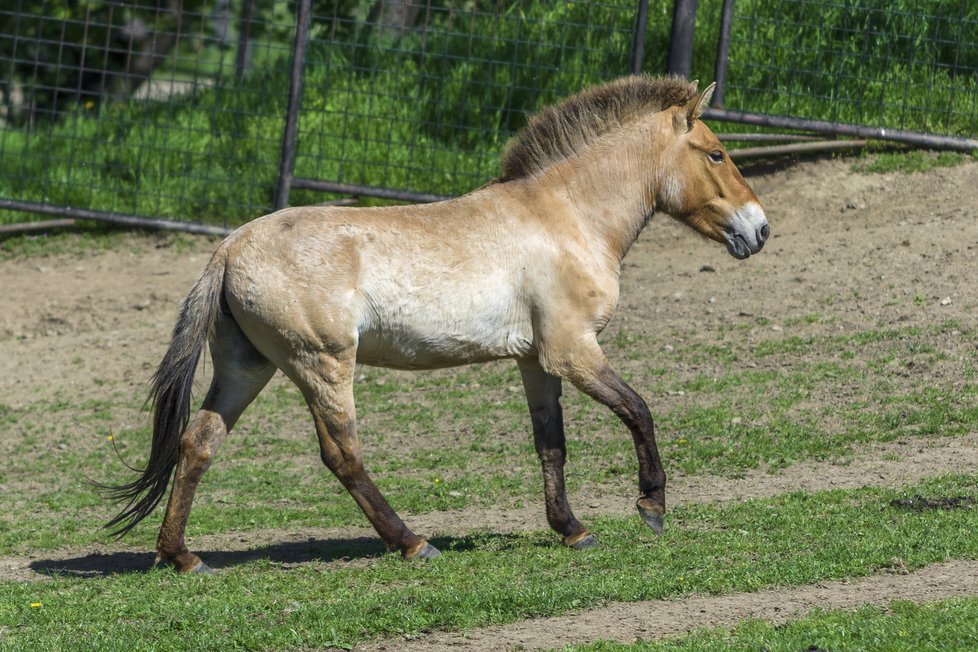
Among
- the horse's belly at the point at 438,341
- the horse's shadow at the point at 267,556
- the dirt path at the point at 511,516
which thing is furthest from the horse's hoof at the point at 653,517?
the horse's belly at the point at 438,341

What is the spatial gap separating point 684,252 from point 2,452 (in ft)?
17.9

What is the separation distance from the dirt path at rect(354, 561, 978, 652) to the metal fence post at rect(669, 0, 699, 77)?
6.57 metres

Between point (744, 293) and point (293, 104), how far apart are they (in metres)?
4.37

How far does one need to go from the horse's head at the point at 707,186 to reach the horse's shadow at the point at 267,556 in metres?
1.86

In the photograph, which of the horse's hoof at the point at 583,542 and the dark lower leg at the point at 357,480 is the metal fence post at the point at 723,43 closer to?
the horse's hoof at the point at 583,542

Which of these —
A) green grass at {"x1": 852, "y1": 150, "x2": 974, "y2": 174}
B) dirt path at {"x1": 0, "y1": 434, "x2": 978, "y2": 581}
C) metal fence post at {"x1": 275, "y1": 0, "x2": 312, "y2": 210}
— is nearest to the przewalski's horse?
dirt path at {"x1": 0, "y1": 434, "x2": 978, "y2": 581}

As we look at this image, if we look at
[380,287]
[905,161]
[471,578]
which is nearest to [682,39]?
[905,161]

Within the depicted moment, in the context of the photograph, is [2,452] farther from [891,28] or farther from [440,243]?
[891,28]

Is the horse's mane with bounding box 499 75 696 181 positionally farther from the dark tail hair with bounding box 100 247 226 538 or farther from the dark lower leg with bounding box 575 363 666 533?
the dark tail hair with bounding box 100 247 226 538

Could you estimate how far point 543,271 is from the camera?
6.49 meters

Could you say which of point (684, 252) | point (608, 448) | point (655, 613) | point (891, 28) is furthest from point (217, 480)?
point (891, 28)

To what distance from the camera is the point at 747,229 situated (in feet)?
22.4

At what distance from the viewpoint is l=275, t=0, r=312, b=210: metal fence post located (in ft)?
39.2

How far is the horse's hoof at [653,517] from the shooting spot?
6344mm
